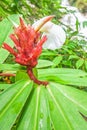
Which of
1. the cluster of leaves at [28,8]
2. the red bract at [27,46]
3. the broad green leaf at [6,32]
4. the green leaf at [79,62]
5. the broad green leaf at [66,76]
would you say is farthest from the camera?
the green leaf at [79,62]

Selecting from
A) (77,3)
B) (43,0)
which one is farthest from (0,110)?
(77,3)

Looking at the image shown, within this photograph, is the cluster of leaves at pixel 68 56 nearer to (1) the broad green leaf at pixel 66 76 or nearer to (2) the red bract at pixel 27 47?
(1) the broad green leaf at pixel 66 76

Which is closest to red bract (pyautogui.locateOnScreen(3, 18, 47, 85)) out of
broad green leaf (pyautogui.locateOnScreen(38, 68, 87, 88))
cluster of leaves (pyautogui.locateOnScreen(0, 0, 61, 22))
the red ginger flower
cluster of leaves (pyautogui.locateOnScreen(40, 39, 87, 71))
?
the red ginger flower

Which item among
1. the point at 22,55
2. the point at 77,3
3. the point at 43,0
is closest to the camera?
the point at 22,55

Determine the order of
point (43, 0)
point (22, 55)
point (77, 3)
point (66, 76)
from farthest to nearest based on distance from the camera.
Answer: point (77, 3) → point (43, 0) → point (66, 76) → point (22, 55)

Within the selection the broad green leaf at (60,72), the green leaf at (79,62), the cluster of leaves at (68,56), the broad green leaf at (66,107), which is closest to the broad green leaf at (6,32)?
the broad green leaf at (60,72)

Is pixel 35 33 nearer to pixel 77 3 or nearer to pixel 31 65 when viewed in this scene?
pixel 31 65

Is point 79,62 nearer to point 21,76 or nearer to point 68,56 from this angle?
point 68,56
